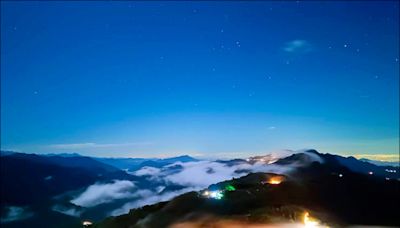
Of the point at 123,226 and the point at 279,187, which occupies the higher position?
the point at 279,187

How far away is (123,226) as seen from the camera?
150 meters

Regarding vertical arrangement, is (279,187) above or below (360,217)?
above

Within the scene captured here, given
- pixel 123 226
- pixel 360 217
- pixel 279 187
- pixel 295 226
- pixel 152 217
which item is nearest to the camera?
pixel 295 226

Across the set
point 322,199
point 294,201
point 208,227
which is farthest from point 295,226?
point 322,199

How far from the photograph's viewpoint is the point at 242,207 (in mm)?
132000

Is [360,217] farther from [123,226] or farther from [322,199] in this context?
[123,226]

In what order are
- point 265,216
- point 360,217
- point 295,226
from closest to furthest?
point 295,226 → point 265,216 → point 360,217

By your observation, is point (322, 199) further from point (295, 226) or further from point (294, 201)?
point (295, 226)

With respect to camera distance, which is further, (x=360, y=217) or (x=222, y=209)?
(x=360, y=217)

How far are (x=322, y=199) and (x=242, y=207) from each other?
78.6 meters

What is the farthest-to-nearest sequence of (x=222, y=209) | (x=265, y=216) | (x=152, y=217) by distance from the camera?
(x=152, y=217)
(x=222, y=209)
(x=265, y=216)

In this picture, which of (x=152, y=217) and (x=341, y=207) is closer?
(x=152, y=217)

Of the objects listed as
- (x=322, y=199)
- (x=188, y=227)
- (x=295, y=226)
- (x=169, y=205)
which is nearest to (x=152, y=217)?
(x=169, y=205)

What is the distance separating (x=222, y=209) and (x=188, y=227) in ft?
76.9
